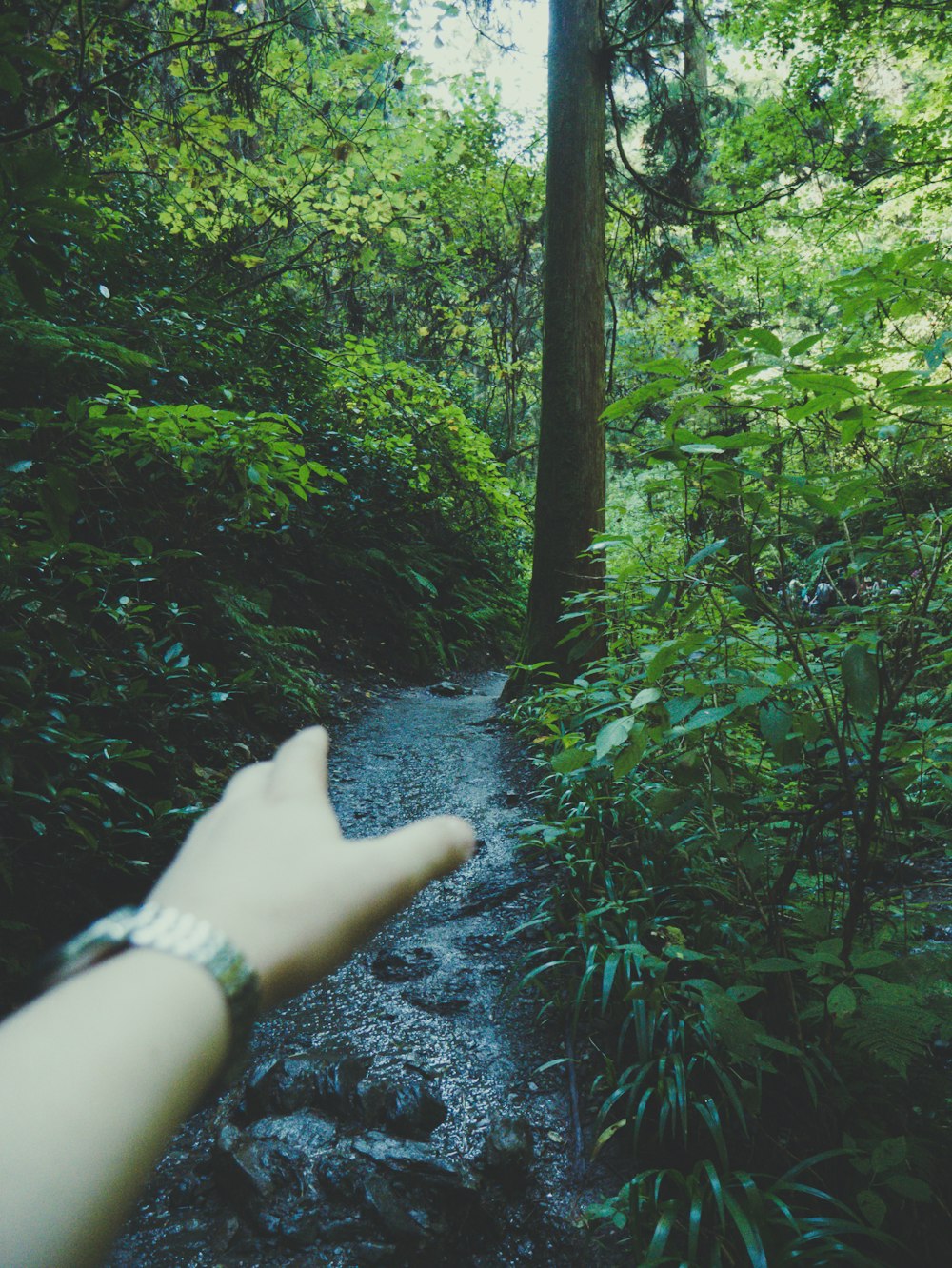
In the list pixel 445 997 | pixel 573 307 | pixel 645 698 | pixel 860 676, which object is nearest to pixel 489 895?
pixel 445 997

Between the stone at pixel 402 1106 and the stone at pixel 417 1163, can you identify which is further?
the stone at pixel 402 1106

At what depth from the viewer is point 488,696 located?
8.35m

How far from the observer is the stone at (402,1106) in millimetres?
2273

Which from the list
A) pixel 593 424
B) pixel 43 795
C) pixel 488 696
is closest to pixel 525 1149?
pixel 43 795

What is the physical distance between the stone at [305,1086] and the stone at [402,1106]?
48 mm

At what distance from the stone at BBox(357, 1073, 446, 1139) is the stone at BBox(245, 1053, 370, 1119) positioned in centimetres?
5

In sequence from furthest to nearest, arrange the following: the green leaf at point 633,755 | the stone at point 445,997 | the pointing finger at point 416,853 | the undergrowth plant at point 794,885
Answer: the stone at point 445,997 < the green leaf at point 633,755 < the undergrowth plant at point 794,885 < the pointing finger at point 416,853

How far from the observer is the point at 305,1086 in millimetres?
2359

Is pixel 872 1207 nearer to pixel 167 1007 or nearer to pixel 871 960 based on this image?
pixel 871 960

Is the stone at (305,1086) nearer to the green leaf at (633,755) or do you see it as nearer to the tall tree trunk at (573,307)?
the green leaf at (633,755)

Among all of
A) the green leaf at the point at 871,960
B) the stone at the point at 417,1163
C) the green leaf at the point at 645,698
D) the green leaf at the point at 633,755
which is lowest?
the stone at the point at 417,1163

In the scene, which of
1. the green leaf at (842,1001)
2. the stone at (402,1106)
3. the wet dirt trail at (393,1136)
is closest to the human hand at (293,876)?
the green leaf at (842,1001)

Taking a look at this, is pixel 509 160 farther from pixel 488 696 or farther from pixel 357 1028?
pixel 357 1028

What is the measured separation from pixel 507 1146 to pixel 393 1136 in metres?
0.39
